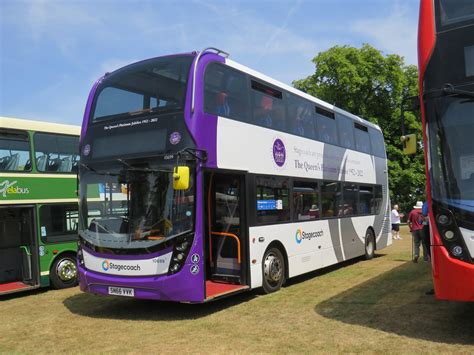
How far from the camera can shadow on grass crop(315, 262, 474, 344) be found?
610cm

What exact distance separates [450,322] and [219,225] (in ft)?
13.6

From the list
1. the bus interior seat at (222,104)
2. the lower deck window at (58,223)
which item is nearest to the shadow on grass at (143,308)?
the lower deck window at (58,223)

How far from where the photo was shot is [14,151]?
34.4 feet

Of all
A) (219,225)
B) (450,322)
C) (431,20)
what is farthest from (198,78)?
(450,322)

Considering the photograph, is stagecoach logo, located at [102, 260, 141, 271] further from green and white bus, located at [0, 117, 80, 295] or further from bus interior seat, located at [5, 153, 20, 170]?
bus interior seat, located at [5, 153, 20, 170]

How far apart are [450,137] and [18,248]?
9.29m

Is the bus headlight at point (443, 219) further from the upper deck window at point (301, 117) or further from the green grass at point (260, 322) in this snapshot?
the upper deck window at point (301, 117)

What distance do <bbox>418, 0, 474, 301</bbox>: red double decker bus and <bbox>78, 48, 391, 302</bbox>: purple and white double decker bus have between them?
333 cm

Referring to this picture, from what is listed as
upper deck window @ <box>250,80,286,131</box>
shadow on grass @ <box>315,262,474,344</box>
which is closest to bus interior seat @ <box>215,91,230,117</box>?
upper deck window @ <box>250,80,286,131</box>

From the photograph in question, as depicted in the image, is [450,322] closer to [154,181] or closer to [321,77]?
[154,181]

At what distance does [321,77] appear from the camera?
33.3 metres

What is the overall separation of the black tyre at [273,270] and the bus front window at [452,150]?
13.6 feet

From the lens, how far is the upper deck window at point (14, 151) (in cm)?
1027

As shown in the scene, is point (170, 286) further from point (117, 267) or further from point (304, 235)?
point (304, 235)
